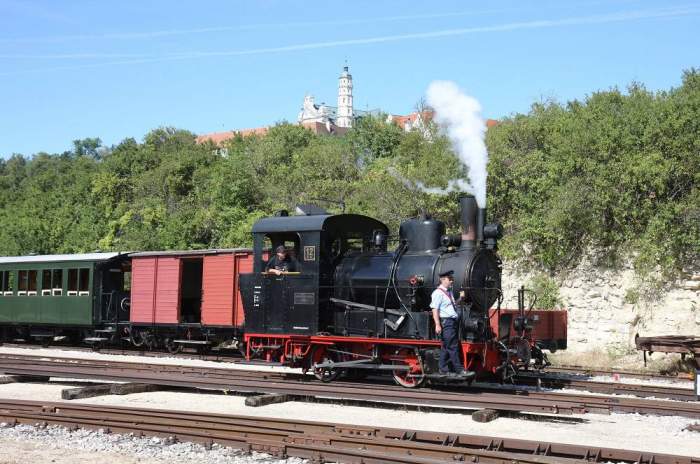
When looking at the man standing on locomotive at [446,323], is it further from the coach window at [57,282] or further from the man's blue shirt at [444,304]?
the coach window at [57,282]

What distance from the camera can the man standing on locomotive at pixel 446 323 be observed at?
456 inches

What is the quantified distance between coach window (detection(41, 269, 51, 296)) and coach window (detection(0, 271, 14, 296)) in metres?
1.86

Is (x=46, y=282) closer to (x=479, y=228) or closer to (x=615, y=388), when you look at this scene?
(x=479, y=228)

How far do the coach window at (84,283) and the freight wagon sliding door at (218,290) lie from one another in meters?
4.56

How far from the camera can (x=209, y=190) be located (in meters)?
38.1

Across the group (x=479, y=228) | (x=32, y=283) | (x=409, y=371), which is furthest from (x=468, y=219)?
(x=32, y=283)

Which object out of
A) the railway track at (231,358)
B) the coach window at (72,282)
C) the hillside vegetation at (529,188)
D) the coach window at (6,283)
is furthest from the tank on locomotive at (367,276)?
the coach window at (6,283)

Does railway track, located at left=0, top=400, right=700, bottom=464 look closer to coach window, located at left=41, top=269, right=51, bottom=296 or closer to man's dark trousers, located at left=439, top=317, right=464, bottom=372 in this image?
man's dark trousers, located at left=439, top=317, right=464, bottom=372

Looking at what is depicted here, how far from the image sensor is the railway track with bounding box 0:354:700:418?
33.7ft

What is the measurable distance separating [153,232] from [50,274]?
11.6 meters

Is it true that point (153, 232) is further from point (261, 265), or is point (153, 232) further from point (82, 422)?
point (82, 422)

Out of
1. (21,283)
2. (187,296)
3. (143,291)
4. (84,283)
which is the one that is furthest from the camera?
(21,283)

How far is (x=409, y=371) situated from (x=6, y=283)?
58.0 feet

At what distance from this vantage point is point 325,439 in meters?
7.92
